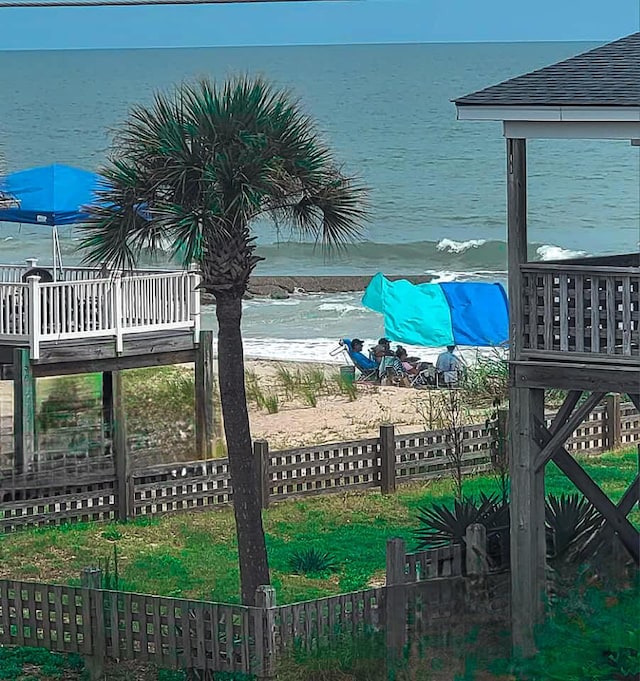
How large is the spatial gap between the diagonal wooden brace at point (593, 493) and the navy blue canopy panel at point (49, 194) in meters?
5.87

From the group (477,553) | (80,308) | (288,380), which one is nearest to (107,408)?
(80,308)

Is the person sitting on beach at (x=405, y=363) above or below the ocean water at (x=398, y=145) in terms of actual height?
below

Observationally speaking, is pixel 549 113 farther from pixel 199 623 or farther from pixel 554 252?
pixel 554 252

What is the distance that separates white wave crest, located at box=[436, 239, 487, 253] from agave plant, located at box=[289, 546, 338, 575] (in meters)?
16.1

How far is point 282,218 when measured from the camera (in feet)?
28.5

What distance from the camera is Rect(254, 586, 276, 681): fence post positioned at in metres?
6.40

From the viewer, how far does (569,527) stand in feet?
26.2

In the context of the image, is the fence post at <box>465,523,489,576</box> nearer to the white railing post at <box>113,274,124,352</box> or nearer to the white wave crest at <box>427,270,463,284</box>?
the white railing post at <box>113,274,124,352</box>

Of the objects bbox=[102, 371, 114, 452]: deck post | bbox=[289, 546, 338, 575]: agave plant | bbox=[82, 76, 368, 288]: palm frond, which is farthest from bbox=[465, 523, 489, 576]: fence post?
bbox=[102, 371, 114, 452]: deck post

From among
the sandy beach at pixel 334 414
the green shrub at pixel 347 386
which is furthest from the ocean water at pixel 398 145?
the green shrub at pixel 347 386

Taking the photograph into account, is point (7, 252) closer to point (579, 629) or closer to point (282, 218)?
point (282, 218)

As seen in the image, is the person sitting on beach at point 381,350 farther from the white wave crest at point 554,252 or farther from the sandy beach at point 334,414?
the white wave crest at point 554,252

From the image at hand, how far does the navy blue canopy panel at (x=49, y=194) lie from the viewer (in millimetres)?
12039

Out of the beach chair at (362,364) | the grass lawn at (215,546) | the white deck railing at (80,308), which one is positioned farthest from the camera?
the beach chair at (362,364)
